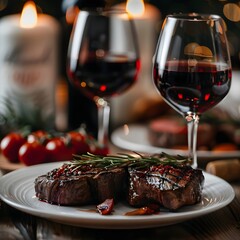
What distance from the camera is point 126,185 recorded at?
4.83ft

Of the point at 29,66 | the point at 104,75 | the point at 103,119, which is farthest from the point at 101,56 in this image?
the point at 29,66

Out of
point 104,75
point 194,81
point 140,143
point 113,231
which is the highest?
point 194,81

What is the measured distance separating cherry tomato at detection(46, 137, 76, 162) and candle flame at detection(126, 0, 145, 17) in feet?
3.30

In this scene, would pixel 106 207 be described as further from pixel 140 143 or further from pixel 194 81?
pixel 140 143

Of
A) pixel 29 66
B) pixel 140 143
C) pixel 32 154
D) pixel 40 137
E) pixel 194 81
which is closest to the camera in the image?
pixel 194 81

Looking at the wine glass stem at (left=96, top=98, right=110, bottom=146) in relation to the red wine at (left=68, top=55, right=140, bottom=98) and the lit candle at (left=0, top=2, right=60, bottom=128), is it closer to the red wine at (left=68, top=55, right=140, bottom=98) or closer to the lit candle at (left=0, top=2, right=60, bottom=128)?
the red wine at (left=68, top=55, right=140, bottom=98)

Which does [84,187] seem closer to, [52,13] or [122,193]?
[122,193]

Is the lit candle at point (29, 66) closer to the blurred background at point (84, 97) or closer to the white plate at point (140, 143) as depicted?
the blurred background at point (84, 97)

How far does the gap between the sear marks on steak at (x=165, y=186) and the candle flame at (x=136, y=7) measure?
146cm

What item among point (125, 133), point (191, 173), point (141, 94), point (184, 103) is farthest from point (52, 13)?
point (191, 173)

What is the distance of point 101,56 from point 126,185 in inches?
27.2

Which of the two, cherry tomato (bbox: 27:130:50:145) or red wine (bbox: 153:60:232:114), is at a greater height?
red wine (bbox: 153:60:232:114)

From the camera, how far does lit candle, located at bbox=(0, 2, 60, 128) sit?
7.85ft

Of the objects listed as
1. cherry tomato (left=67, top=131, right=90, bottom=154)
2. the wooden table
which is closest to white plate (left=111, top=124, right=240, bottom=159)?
cherry tomato (left=67, top=131, right=90, bottom=154)
